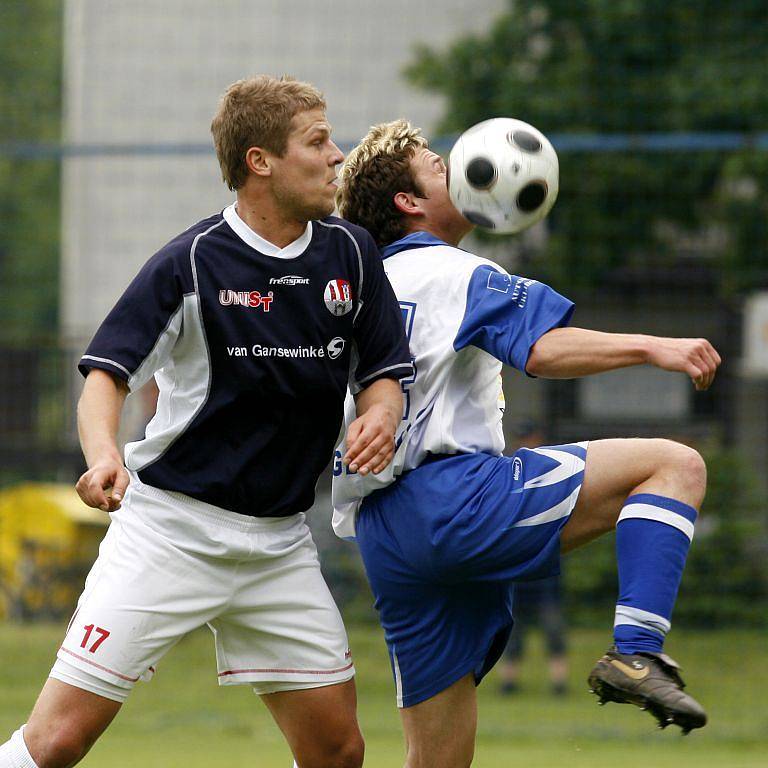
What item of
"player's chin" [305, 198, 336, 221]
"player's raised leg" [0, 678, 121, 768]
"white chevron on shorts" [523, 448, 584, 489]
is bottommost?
"player's raised leg" [0, 678, 121, 768]

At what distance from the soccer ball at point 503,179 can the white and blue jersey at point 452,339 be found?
141 millimetres

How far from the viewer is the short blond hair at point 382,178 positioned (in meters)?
4.14

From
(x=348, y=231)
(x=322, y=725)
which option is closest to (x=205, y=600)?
(x=322, y=725)

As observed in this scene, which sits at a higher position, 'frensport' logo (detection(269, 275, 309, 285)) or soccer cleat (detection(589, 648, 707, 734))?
'frensport' logo (detection(269, 275, 309, 285))

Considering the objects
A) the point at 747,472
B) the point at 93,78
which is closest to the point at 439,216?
the point at 747,472

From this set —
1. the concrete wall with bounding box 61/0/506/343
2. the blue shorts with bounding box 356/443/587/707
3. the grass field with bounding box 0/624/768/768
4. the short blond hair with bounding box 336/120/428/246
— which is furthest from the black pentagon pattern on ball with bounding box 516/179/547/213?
the concrete wall with bounding box 61/0/506/343

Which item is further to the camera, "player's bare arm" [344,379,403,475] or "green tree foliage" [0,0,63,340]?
"green tree foliage" [0,0,63,340]

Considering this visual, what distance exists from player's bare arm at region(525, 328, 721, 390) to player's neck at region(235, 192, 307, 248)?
743mm

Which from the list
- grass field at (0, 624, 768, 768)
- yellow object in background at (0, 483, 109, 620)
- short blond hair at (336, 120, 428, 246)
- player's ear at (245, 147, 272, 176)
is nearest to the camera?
player's ear at (245, 147, 272, 176)

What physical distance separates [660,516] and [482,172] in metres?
1.04

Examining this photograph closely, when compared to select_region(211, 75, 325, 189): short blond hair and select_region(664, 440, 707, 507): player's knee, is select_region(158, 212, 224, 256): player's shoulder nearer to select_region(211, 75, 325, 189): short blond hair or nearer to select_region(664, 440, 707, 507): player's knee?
select_region(211, 75, 325, 189): short blond hair

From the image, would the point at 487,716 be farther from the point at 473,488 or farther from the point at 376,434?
the point at 376,434

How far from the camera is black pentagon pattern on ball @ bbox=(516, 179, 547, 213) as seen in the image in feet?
13.0

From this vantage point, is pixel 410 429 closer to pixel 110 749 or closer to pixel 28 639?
pixel 110 749
